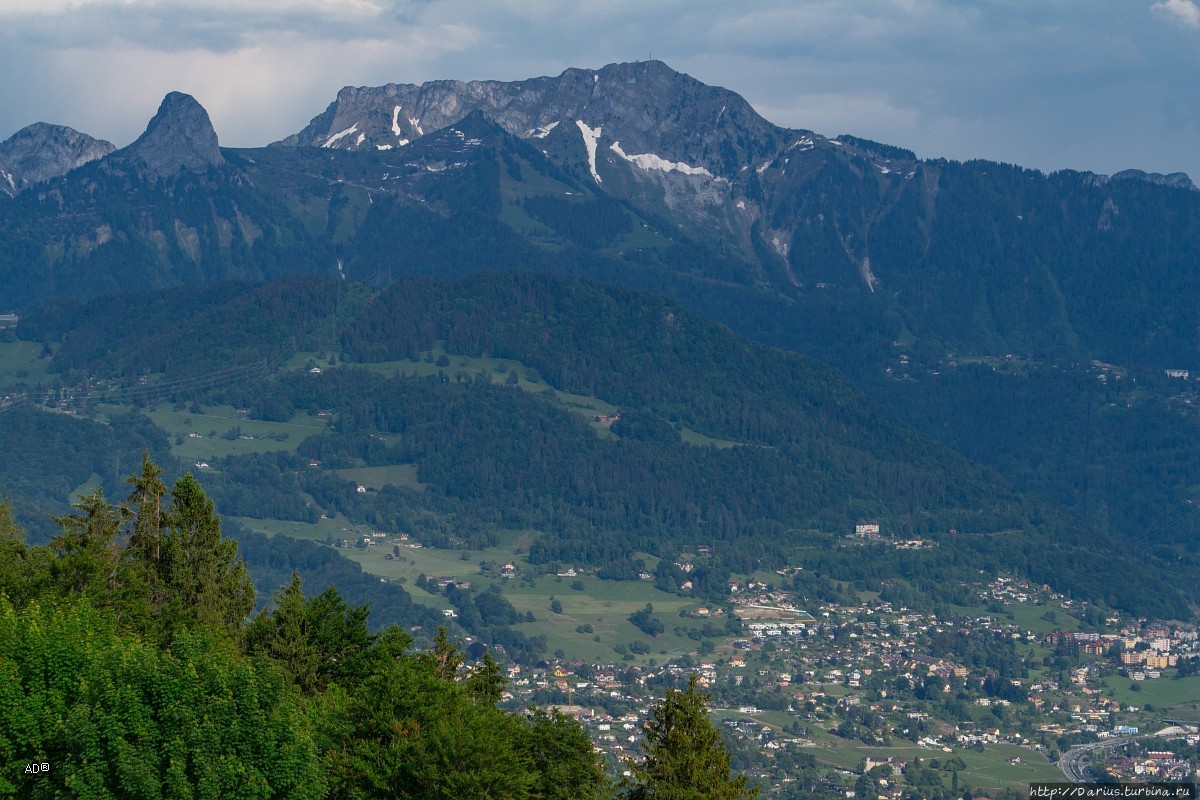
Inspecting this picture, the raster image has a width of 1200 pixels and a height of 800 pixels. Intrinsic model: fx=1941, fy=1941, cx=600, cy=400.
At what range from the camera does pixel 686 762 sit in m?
59.0

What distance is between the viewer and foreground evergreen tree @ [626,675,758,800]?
5849cm

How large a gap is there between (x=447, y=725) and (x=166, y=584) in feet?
87.0

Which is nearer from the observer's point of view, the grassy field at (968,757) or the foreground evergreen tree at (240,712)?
the foreground evergreen tree at (240,712)

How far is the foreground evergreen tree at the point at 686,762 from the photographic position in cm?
5849

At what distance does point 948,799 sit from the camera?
475 feet

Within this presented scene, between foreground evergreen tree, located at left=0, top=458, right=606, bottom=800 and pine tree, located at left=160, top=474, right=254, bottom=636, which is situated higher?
pine tree, located at left=160, top=474, right=254, bottom=636

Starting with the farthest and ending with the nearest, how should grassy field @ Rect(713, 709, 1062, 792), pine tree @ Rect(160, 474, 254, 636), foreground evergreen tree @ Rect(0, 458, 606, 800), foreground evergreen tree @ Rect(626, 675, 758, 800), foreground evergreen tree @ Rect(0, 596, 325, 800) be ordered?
grassy field @ Rect(713, 709, 1062, 792) < pine tree @ Rect(160, 474, 254, 636) < foreground evergreen tree @ Rect(626, 675, 758, 800) < foreground evergreen tree @ Rect(0, 458, 606, 800) < foreground evergreen tree @ Rect(0, 596, 325, 800)

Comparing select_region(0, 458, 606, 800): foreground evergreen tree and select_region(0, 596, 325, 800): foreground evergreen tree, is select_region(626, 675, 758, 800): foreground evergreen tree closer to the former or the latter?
select_region(0, 458, 606, 800): foreground evergreen tree

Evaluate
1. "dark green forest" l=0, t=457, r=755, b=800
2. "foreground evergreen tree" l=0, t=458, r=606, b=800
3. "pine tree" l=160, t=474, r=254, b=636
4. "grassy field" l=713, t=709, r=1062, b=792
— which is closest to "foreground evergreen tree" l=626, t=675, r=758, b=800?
"dark green forest" l=0, t=457, r=755, b=800

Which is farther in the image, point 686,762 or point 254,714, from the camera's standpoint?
point 686,762

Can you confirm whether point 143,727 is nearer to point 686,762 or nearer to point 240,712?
point 240,712

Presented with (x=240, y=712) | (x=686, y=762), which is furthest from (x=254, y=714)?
(x=686, y=762)

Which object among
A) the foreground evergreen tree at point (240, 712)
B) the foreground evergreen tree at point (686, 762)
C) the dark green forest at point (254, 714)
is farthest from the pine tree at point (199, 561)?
the foreground evergreen tree at point (686, 762)

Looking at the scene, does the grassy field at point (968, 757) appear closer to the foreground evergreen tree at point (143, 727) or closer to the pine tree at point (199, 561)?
the pine tree at point (199, 561)
